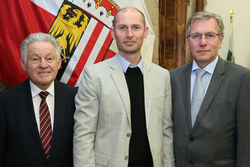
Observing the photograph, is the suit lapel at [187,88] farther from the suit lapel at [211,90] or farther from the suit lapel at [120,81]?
the suit lapel at [120,81]

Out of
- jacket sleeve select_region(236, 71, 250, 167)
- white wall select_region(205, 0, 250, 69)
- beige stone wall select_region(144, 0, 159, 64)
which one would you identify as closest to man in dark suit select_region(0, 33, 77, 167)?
jacket sleeve select_region(236, 71, 250, 167)

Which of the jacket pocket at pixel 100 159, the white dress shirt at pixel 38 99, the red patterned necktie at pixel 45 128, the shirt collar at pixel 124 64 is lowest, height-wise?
the jacket pocket at pixel 100 159

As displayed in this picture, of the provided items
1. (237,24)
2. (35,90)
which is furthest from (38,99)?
(237,24)

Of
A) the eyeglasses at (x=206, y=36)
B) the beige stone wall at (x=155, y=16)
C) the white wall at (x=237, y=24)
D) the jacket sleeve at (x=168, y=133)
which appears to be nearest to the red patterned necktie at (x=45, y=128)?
the jacket sleeve at (x=168, y=133)

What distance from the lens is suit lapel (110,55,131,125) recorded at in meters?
1.83

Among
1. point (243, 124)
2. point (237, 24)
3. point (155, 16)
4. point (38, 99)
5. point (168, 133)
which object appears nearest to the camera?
point (243, 124)

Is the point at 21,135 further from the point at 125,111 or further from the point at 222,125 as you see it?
the point at 222,125

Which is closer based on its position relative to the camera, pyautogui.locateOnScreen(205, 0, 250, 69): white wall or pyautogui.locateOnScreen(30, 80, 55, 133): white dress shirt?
pyautogui.locateOnScreen(30, 80, 55, 133): white dress shirt

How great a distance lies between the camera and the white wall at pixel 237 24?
21.6 ft

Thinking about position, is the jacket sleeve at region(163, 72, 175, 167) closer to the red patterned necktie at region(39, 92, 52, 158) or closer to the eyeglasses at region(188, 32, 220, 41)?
the eyeglasses at region(188, 32, 220, 41)

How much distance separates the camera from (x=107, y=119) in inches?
71.7

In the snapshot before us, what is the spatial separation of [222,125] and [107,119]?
28.2 inches

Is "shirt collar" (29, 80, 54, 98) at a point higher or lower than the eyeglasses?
lower

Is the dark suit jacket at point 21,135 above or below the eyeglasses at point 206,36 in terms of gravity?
below
